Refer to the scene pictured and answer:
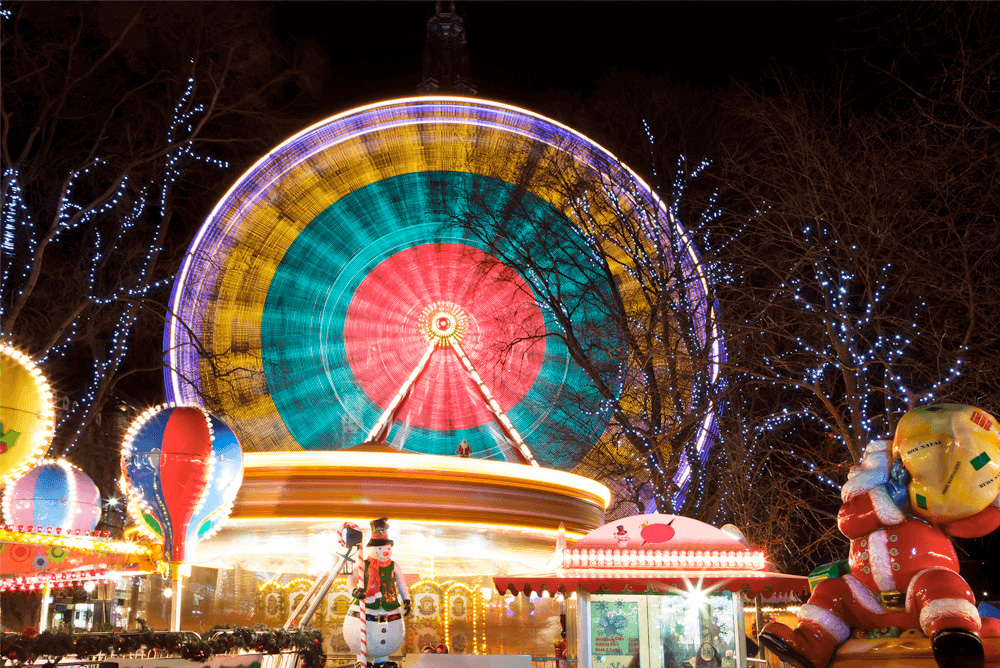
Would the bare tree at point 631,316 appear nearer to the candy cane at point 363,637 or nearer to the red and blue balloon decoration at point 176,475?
the red and blue balloon decoration at point 176,475

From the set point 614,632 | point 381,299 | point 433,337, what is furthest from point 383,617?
point 381,299

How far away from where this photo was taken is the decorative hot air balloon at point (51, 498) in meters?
13.4

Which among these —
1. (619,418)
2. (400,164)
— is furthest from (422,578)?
(400,164)

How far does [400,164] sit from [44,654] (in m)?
13.5

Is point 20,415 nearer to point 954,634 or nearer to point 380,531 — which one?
point 380,531

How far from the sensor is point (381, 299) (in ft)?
64.1

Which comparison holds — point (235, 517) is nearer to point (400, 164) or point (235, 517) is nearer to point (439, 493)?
point (439, 493)

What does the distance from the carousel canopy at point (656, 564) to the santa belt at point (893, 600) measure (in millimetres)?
2041

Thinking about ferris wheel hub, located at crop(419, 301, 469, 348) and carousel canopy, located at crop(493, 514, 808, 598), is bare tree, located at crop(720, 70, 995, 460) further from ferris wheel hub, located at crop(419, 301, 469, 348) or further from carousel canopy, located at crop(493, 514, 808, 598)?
ferris wheel hub, located at crop(419, 301, 469, 348)

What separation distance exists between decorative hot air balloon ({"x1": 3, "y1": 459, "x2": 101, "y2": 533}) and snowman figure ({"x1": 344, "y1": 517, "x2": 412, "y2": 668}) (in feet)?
19.9

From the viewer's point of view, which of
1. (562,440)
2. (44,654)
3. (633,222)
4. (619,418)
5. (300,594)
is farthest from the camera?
(562,440)

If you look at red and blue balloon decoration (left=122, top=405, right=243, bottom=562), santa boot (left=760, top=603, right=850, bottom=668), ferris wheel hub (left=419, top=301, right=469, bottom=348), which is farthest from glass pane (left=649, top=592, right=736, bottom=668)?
ferris wheel hub (left=419, top=301, right=469, bottom=348)

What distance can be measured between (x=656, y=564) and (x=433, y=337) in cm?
1018

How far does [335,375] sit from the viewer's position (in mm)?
19031
